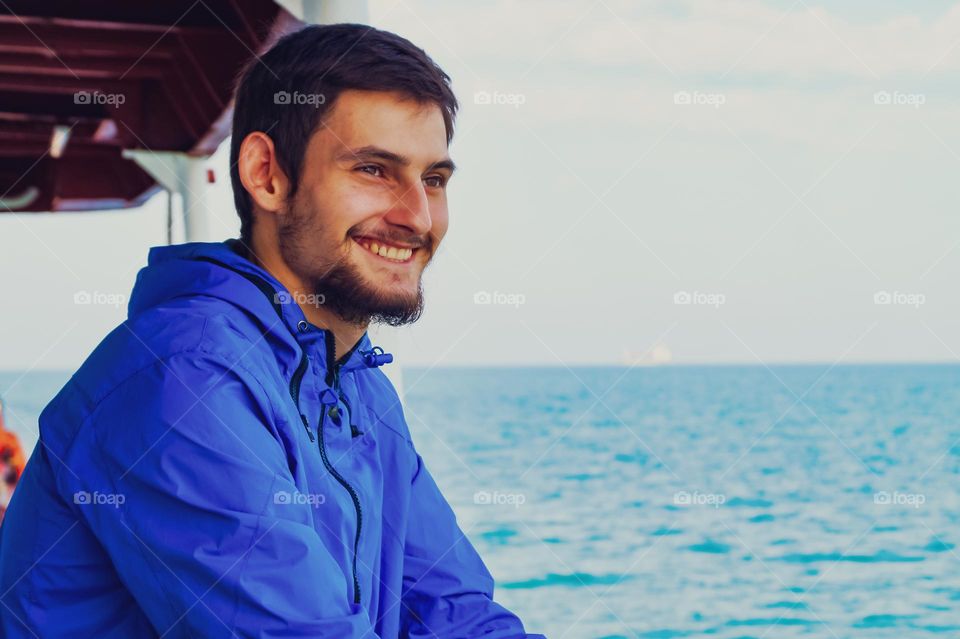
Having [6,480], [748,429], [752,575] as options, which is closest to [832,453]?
[748,429]

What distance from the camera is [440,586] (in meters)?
1.96

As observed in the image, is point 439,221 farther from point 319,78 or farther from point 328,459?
point 328,459

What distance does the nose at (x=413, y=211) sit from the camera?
168 centimetres

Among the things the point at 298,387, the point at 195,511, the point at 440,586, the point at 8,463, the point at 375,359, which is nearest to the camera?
the point at 195,511

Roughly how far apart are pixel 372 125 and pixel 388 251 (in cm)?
18

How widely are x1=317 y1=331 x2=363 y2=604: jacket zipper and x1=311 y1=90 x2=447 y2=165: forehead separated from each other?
0.90ft

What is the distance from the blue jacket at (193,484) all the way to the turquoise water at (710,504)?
2.43m

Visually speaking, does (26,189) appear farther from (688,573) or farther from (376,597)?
(688,573)
